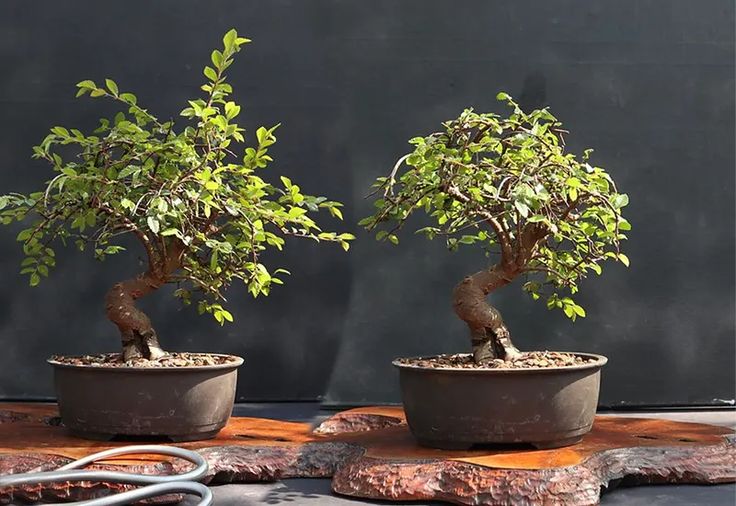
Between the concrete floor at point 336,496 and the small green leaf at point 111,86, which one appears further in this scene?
the small green leaf at point 111,86

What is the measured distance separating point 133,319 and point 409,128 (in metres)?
1.26

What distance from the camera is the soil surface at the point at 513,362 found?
88.4 inches

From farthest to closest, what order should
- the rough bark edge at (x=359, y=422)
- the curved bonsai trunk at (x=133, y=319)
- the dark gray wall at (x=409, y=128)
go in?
1. the dark gray wall at (x=409, y=128)
2. the rough bark edge at (x=359, y=422)
3. the curved bonsai trunk at (x=133, y=319)

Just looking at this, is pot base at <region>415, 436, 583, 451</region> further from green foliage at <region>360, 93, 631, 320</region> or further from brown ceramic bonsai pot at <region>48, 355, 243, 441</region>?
brown ceramic bonsai pot at <region>48, 355, 243, 441</region>

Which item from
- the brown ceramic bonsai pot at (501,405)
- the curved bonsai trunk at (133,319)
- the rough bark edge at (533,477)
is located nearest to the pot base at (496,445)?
the brown ceramic bonsai pot at (501,405)

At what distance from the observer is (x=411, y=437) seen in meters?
2.36

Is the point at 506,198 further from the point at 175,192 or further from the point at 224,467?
the point at 224,467

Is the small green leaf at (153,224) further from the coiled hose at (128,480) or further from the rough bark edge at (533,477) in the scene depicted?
the rough bark edge at (533,477)

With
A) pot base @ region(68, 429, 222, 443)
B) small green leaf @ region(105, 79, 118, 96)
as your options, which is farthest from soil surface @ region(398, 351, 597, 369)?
small green leaf @ region(105, 79, 118, 96)

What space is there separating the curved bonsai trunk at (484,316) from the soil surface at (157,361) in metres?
0.62

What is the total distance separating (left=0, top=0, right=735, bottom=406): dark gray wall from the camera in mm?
3242

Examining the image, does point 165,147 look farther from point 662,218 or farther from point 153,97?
point 662,218

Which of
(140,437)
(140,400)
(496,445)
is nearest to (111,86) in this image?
(140,400)

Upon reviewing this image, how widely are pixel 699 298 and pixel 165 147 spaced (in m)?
1.97
